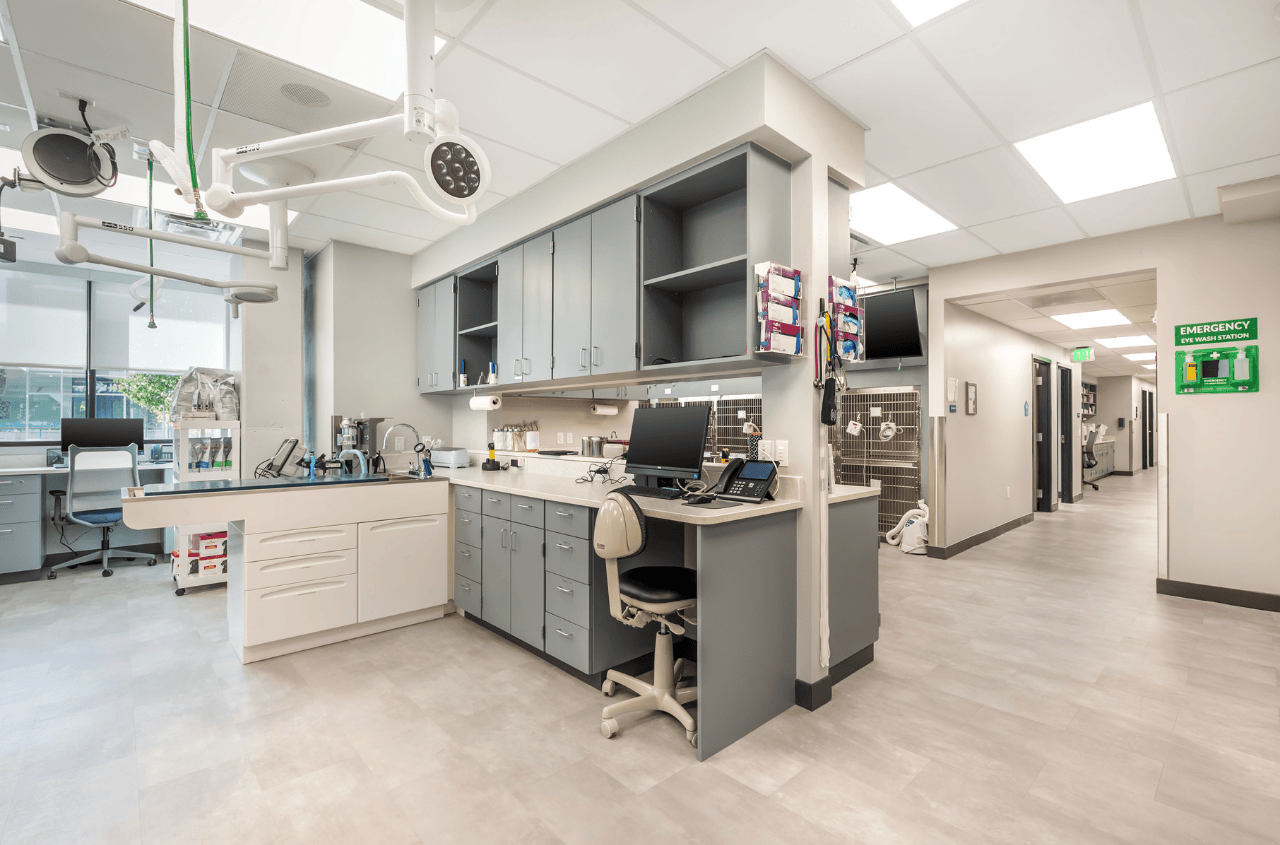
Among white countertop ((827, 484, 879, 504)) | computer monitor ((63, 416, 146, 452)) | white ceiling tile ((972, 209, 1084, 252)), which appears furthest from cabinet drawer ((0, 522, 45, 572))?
white ceiling tile ((972, 209, 1084, 252))

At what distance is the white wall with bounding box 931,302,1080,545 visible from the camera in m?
5.77

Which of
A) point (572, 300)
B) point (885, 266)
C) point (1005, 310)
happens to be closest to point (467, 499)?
point (572, 300)

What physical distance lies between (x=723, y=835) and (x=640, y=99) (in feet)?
10.2

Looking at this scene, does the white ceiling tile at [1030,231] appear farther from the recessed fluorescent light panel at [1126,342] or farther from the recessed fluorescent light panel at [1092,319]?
the recessed fluorescent light panel at [1126,342]

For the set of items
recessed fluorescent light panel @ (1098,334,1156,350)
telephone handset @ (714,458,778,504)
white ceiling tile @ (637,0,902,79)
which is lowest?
telephone handset @ (714,458,778,504)

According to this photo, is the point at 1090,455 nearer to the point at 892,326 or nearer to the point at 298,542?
the point at 892,326

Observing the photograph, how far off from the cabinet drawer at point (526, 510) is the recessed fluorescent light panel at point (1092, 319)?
23.1 feet

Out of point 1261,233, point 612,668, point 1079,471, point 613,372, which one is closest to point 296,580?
point 612,668

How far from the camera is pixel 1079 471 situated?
387 inches

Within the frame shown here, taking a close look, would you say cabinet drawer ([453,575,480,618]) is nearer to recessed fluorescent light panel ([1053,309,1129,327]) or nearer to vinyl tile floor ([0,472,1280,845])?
vinyl tile floor ([0,472,1280,845])

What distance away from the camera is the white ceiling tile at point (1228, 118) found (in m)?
2.64

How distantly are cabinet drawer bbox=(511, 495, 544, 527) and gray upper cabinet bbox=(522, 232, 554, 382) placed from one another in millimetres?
949

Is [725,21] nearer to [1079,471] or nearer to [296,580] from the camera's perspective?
[296,580]

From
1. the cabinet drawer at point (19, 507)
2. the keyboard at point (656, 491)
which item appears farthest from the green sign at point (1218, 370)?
the cabinet drawer at point (19, 507)
